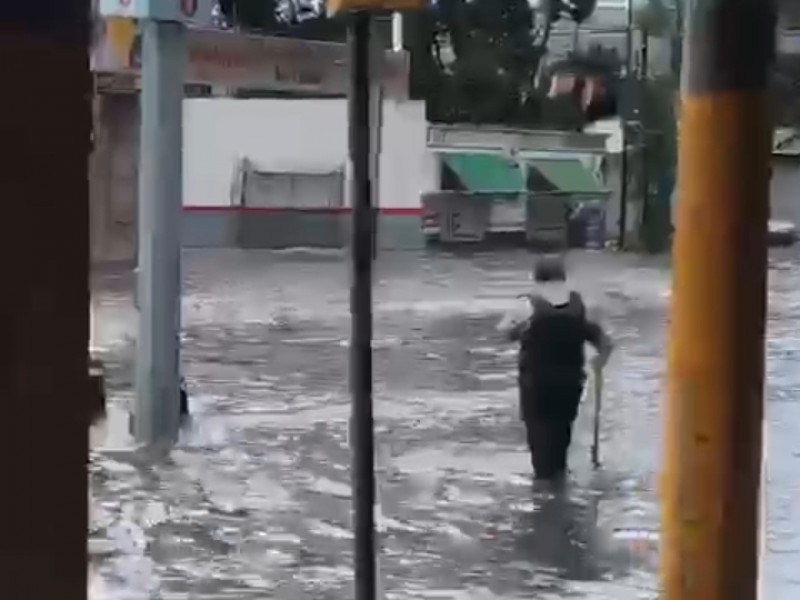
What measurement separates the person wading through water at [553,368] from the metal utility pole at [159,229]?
221 cm

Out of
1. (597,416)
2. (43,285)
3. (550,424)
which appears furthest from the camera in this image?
(597,416)

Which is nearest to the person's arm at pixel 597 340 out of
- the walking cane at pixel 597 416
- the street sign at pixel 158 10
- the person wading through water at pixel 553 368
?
the person wading through water at pixel 553 368

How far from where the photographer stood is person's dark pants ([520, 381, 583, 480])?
391 inches

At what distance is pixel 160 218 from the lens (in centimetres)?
1105

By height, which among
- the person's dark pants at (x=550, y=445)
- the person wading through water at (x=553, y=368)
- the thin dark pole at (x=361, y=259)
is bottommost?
the person's dark pants at (x=550, y=445)

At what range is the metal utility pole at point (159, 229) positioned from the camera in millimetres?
10953

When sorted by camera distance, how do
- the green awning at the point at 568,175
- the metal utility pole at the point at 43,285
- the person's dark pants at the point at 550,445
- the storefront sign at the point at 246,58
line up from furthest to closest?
the green awning at the point at 568,175 < the storefront sign at the point at 246,58 < the person's dark pants at the point at 550,445 < the metal utility pole at the point at 43,285

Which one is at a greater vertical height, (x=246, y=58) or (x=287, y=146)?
(x=246, y=58)

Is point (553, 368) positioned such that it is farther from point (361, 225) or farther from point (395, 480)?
point (361, 225)

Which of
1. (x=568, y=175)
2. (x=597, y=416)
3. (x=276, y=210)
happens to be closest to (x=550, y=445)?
(x=597, y=416)

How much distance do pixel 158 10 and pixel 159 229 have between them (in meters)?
1.31

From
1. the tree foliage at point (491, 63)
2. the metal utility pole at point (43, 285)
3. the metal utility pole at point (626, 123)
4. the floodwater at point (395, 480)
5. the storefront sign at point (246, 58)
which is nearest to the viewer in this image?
the metal utility pole at point (43, 285)

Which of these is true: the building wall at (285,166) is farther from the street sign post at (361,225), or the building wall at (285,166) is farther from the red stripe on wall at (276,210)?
the street sign post at (361,225)

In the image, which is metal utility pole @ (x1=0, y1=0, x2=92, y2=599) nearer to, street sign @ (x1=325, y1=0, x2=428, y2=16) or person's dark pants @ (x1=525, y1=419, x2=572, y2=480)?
street sign @ (x1=325, y1=0, x2=428, y2=16)
